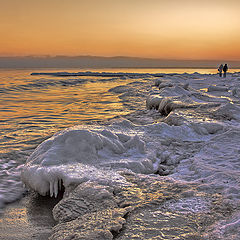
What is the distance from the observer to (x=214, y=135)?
5.31 m

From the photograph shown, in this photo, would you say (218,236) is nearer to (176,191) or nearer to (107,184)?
(176,191)

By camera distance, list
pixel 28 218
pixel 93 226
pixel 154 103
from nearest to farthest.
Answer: pixel 93 226, pixel 28 218, pixel 154 103

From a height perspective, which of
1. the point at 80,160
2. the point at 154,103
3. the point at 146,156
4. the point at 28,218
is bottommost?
the point at 28,218

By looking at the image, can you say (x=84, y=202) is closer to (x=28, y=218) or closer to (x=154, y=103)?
(x=28, y=218)

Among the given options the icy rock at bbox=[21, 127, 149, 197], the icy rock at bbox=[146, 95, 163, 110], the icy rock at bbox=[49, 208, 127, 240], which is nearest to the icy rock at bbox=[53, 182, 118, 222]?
the icy rock at bbox=[49, 208, 127, 240]

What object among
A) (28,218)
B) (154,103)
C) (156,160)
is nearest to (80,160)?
(28,218)

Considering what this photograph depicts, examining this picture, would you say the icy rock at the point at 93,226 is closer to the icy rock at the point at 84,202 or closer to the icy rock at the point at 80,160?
the icy rock at the point at 84,202

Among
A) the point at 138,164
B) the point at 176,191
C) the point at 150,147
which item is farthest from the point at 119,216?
the point at 150,147

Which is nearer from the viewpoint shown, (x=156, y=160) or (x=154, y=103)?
(x=156, y=160)

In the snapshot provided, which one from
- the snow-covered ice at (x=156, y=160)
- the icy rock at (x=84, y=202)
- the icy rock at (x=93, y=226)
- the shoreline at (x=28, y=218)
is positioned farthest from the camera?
the snow-covered ice at (x=156, y=160)

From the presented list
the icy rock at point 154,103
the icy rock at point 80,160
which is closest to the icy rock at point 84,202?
the icy rock at point 80,160

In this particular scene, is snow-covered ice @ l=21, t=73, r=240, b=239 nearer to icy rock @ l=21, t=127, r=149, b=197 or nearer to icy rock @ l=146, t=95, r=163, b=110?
icy rock @ l=21, t=127, r=149, b=197

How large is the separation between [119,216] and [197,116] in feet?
16.8

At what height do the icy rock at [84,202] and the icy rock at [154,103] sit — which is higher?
the icy rock at [154,103]
